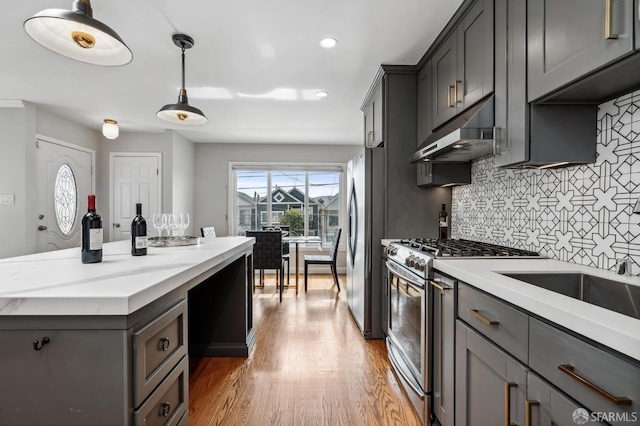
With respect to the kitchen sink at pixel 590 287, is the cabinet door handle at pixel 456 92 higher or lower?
higher

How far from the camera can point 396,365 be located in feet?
7.41

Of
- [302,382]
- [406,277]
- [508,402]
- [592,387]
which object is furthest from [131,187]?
[592,387]

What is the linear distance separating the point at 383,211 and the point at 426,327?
1367 mm

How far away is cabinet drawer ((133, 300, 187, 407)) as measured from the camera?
3.33 ft

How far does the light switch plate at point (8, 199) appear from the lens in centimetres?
395

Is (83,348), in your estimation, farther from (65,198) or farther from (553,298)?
(65,198)

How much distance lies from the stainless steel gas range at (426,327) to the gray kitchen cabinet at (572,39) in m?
0.90

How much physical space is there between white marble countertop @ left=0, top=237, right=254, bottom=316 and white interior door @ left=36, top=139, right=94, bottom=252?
334 cm

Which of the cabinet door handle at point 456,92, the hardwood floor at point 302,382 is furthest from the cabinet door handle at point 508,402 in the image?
the cabinet door handle at point 456,92

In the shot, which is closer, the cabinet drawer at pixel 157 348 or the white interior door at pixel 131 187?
the cabinet drawer at pixel 157 348

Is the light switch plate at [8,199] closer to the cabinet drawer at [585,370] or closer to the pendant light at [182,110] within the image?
the pendant light at [182,110]

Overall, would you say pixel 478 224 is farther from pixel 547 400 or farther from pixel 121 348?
pixel 121 348

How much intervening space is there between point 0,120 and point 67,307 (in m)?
4.43

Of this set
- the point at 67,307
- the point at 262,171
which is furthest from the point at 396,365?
the point at 262,171
